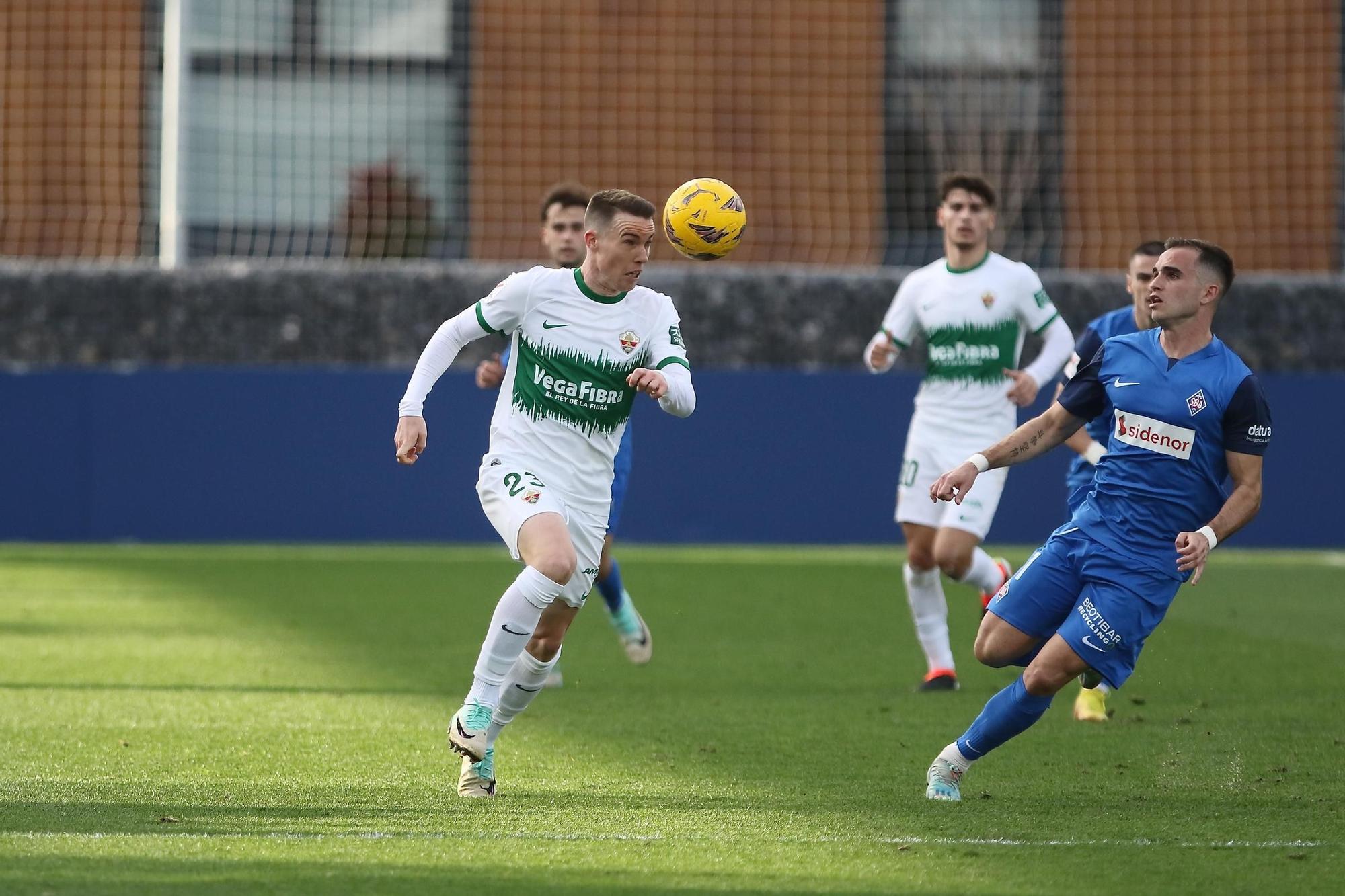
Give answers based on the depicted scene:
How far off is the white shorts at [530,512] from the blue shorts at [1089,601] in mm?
1334

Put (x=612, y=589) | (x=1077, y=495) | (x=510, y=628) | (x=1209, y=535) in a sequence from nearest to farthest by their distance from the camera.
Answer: (x=1209, y=535) → (x=510, y=628) → (x=1077, y=495) → (x=612, y=589)

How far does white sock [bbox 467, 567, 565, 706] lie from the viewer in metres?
5.74

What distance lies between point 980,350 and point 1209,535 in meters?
3.53

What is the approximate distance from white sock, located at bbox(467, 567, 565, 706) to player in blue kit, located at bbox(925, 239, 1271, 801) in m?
1.26

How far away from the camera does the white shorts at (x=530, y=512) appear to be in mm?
5926

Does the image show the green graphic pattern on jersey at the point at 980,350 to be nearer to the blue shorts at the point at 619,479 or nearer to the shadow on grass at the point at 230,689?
the blue shorts at the point at 619,479

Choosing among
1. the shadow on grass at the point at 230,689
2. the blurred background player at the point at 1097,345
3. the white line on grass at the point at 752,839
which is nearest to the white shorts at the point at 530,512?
the white line on grass at the point at 752,839

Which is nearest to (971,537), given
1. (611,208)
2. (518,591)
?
(611,208)

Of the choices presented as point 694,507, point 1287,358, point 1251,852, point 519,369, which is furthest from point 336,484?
point 1251,852

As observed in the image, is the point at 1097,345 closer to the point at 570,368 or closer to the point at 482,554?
the point at 570,368

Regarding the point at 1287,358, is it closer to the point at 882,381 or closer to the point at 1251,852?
the point at 882,381

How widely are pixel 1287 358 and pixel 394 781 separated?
1216 cm

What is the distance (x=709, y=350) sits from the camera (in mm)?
15766

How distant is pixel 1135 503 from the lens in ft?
18.9
